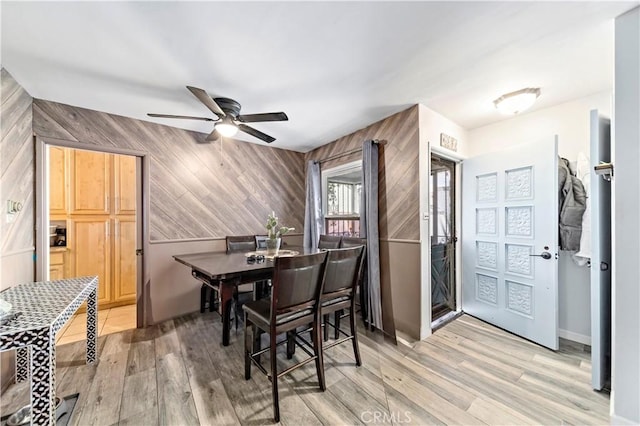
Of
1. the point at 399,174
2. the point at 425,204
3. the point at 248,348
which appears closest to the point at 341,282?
the point at 248,348

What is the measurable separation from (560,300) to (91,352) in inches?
178

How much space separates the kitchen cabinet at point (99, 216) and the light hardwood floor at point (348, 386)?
1262 millimetres

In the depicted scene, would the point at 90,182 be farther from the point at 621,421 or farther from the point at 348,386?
the point at 621,421

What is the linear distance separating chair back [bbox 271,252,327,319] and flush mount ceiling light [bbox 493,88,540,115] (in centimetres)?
227

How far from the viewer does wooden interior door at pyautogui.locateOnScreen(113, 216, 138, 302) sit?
355cm

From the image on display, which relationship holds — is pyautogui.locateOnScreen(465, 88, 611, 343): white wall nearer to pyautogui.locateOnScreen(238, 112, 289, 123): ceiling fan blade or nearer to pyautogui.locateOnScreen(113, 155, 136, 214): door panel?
pyautogui.locateOnScreen(238, 112, 289, 123): ceiling fan blade

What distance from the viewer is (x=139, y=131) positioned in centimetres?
287

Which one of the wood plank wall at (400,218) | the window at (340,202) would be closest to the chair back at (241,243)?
the window at (340,202)

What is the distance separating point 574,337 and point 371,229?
224 centimetres

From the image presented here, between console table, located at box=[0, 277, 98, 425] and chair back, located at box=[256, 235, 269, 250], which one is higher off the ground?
chair back, located at box=[256, 235, 269, 250]

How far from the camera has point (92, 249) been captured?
3412 millimetres

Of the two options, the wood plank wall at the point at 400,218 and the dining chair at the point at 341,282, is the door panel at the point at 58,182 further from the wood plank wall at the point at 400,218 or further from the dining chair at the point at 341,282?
the wood plank wall at the point at 400,218

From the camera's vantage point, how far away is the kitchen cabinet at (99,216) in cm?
326

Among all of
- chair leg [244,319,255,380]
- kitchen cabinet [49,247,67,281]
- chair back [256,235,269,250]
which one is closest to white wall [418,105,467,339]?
chair leg [244,319,255,380]
